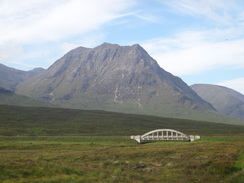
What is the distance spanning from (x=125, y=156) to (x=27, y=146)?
31.8m

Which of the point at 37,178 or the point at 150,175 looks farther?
the point at 150,175

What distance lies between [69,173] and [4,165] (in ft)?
22.6

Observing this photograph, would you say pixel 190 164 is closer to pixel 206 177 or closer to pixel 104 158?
pixel 206 177

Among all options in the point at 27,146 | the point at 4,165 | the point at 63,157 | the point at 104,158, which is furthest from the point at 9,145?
the point at 4,165

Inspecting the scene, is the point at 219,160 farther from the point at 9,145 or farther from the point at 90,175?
the point at 9,145

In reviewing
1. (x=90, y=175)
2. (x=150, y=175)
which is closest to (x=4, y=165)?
(x=90, y=175)

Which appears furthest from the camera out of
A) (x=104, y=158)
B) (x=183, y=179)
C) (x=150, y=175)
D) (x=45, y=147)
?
(x=45, y=147)

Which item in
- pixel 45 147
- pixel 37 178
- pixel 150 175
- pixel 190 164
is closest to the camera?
pixel 37 178

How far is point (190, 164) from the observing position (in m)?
41.9

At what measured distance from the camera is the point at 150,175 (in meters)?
36.3

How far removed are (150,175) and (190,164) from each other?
8095mm

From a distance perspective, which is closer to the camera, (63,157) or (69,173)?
(69,173)

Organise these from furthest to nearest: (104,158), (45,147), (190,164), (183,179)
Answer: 1. (45,147)
2. (104,158)
3. (190,164)
4. (183,179)

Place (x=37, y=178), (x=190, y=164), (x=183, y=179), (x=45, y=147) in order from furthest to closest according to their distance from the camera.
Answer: (x=45, y=147) < (x=190, y=164) < (x=183, y=179) < (x=37, y=178)
